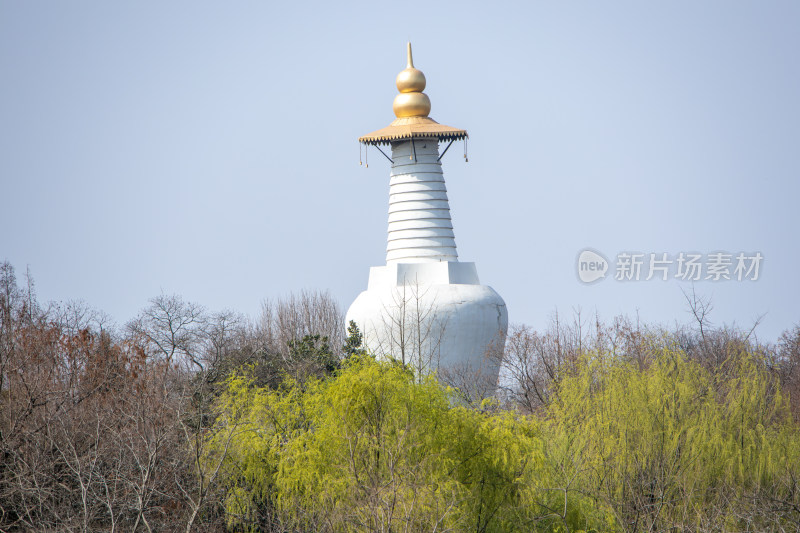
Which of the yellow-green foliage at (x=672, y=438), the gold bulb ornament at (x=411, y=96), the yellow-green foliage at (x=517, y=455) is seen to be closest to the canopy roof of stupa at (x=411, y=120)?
the gold bulb ornament at (x=411, y=96)

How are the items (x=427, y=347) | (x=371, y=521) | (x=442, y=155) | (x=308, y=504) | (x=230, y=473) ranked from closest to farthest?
(x=371, y=521) → (x=308, y=504) → (x=230, y=473) → (x=427, y=347) → (x=442, y=155)

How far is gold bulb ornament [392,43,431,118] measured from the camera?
28094 millimetres

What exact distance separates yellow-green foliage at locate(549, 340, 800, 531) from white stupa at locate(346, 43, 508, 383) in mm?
7430

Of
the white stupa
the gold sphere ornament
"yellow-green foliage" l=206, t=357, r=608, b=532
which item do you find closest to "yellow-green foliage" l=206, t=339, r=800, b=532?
"yellow-green foliage" l=206, t=357, r=608, b=532

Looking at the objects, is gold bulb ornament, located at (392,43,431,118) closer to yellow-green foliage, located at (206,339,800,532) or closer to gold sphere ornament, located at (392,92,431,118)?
gold sphere ornament, located at (392,92,431,118)

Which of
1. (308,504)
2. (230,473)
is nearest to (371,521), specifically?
(308,504)

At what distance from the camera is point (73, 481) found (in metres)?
17.1

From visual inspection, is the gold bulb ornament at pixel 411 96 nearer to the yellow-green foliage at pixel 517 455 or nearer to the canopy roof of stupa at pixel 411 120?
the canopy roof of stupa at pixel 411 120

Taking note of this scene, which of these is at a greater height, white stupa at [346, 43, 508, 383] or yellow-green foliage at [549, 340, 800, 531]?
white stupa at [346, 43, 508, 383]

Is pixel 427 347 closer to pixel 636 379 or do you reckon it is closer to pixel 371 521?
pixel 636 379

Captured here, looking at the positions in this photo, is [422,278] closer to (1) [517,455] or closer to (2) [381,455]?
(1) [517,455]

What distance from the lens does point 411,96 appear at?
28.1m

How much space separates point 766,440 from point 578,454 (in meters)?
3.00

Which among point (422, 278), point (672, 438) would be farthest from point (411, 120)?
point (672, 438)
